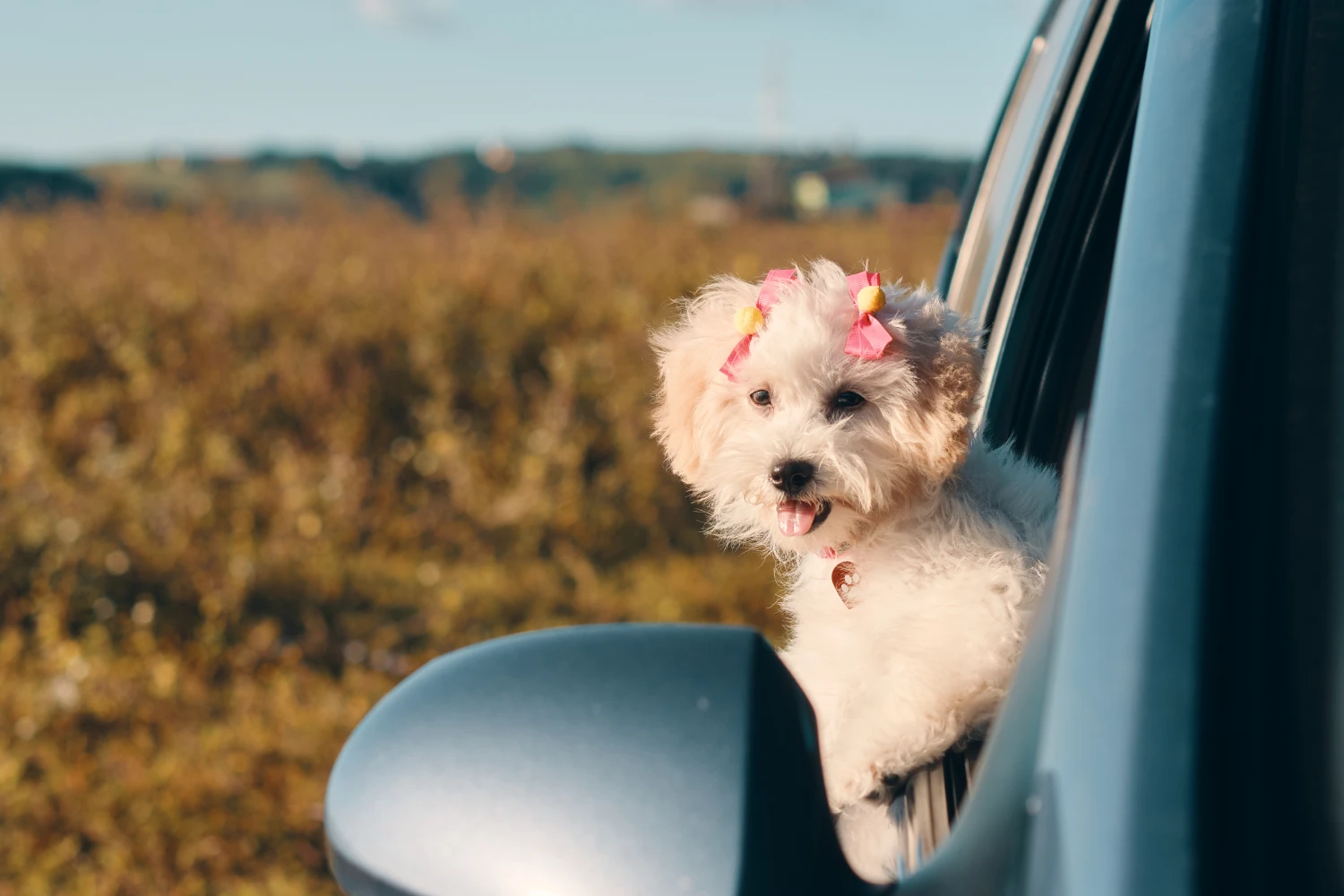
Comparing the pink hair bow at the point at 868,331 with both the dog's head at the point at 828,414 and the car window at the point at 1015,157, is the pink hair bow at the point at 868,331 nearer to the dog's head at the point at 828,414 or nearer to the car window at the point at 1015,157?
the dog's head at the point at 828,414

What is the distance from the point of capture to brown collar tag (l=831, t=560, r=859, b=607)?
146 centimetres

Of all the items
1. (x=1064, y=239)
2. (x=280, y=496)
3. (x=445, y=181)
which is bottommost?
(x=280, y=496)

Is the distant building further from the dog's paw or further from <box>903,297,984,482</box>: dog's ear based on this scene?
the dog's paw

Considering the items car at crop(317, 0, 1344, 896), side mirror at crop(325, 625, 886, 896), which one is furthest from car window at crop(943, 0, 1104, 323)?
side mirror at crop(325, 625, 886, 896)

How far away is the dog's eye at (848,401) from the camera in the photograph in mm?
1624

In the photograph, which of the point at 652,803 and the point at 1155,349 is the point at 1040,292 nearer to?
the point at 1155,349

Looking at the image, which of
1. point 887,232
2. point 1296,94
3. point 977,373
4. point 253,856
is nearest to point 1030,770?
point 1296,94

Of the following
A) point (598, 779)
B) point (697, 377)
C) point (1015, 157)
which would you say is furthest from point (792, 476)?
point (1015, 157)

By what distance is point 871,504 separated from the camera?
1479mm

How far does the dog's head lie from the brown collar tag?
2.1 inches

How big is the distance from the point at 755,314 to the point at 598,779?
84 cm

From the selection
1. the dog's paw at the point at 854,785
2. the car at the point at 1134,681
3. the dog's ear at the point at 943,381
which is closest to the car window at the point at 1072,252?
the dog's ear at the point at 943,381

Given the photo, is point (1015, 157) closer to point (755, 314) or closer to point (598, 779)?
point (755, 314)

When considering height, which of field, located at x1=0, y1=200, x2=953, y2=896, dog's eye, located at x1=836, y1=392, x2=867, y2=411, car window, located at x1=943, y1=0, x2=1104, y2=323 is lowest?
field, located at x1=0, y1=200, x2=953, y2=896
